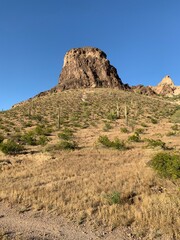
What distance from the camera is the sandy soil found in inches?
201

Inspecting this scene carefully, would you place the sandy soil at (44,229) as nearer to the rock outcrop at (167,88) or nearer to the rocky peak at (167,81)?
the rock outcrop at (167,88)

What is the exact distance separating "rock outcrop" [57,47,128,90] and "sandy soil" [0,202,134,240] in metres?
74.5

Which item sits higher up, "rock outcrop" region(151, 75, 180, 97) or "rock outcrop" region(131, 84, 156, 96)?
"rock outcrop" region(151, 75, 180, 97)

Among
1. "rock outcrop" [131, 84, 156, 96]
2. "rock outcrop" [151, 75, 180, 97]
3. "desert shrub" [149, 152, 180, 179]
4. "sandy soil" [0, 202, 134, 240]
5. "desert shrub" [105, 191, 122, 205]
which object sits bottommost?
"sandy soil" [0, 202, 134, 240]

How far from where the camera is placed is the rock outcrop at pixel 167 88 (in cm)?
10444

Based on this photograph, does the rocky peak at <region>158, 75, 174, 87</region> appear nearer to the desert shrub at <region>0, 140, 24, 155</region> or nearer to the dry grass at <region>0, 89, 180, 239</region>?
the dry grass at <region>0, 89, 180, 239</region>

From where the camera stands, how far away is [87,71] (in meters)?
85.0

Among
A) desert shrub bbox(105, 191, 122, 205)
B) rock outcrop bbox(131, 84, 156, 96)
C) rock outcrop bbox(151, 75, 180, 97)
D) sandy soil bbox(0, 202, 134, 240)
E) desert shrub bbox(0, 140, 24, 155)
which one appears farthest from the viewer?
rock outcrop bbox(151, 75, 180, 97)

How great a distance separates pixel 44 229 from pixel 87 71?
82313 mm

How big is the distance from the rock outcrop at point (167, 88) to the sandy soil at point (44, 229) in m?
103

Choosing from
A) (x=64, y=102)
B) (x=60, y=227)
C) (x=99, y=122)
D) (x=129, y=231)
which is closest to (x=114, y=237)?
(x=129, y=231)

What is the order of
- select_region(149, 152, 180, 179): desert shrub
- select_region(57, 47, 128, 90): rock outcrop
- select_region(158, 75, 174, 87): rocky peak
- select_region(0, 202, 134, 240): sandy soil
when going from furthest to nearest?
select_region(158, 75, 174, 87): rocky peak → select_region(57, 47, 128, 90): rock outcrop → select_region(149, 152, 180, 179): desert shrub → select_region(0, 202, 134, 240): sandy soil

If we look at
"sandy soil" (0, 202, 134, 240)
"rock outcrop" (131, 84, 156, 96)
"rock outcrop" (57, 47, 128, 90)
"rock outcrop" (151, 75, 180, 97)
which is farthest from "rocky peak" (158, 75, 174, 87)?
"sandy soil" (0, 202, 134, 240)

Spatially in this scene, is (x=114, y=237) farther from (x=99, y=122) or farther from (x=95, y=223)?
(x=99, y=122)
